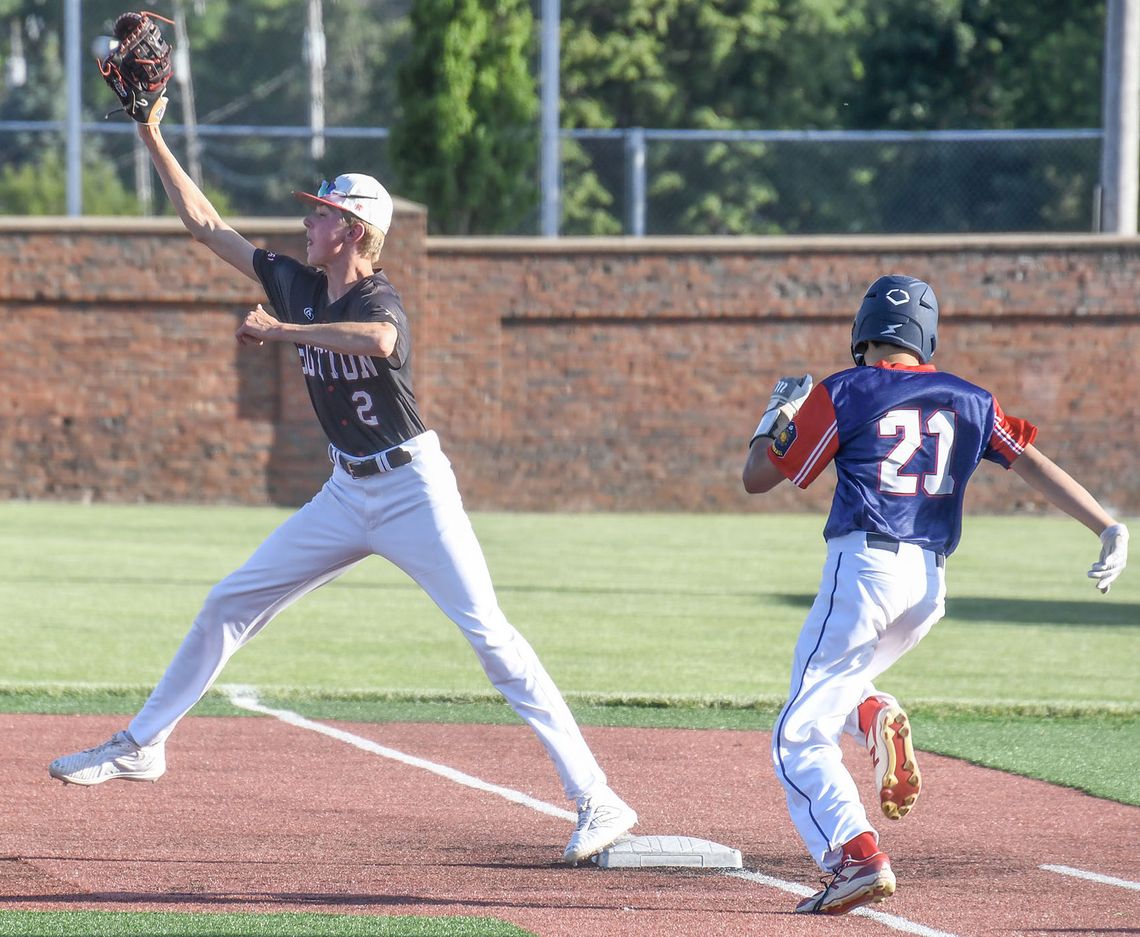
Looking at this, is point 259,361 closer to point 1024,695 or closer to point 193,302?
point 193,302

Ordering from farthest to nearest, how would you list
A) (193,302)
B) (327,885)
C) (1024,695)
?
(193,302) → (1024,695) → (327,885)

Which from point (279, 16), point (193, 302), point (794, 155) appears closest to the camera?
point (193, 302)

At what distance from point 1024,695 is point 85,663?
5.29 metres

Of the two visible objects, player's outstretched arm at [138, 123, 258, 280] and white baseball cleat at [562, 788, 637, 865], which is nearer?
white baseball cleat at [562, 788, 637, 865]

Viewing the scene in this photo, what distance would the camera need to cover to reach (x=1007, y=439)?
17.7 ft

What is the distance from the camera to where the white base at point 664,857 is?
18.8 ft

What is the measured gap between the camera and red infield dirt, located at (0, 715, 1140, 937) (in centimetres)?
515

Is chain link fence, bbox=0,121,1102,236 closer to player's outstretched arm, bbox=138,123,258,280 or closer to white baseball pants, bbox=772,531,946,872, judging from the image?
player's outstretched arm, bbox=138,123,258,280

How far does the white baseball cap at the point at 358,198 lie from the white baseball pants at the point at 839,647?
75.6 inches

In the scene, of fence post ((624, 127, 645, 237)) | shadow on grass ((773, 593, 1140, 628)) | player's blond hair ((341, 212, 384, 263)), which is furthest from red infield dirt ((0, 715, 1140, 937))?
fence post ((624, 127, 645, 237))

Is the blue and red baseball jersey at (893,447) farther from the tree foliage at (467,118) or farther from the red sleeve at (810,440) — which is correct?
the tree foliage at (467,118)

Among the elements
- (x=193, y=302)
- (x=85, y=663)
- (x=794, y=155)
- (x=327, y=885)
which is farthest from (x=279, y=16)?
(x=327, y=885)

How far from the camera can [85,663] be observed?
33.6 ft

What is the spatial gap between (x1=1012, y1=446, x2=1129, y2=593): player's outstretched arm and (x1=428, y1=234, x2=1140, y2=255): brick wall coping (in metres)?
15.5
